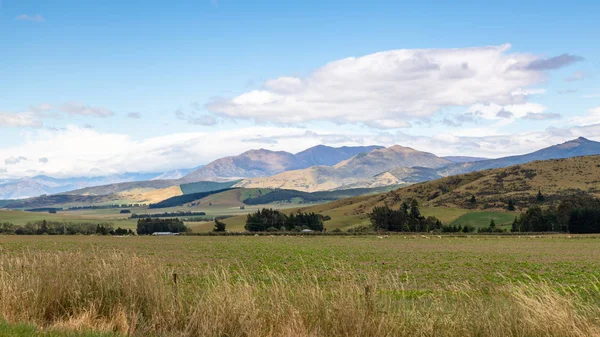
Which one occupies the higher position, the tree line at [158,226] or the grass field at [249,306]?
the grass field at [249,306]

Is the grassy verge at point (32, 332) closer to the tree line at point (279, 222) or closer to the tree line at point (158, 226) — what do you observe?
the tree line at point (279, 222)

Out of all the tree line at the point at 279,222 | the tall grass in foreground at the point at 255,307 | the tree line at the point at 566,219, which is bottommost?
the tree line at the point at 566,219

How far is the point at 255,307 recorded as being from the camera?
15.8 m

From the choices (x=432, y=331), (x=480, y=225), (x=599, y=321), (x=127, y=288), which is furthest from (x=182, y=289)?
(x=480, y=225)

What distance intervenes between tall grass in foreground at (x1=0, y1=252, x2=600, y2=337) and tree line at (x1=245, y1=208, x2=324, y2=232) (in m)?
122

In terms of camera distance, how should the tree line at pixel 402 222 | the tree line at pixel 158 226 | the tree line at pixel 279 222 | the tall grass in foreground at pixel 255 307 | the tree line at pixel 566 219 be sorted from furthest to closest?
1. the tree line at pixel 158 226
2. the tree line at pixel 279 222
3. the tree line at pixel 402 222
4. the tree line at pixel 566 219
5. the tall grass in foreground at pixel 255 307

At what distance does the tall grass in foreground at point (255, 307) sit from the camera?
14.5 m

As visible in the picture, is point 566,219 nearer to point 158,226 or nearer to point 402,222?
point 402,222

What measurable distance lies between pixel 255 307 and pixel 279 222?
429 feet

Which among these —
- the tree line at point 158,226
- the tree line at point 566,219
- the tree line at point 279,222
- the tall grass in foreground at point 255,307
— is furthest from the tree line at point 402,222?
the tall grass in foreground at point 255,307

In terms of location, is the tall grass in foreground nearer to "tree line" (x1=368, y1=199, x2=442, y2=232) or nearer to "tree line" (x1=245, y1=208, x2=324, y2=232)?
"tree line" (x1=368, y1=199, x2=442, y2=232)

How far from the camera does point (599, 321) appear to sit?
555 inches

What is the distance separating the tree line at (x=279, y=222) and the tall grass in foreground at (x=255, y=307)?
122 m

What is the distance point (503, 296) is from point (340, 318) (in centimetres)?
460
